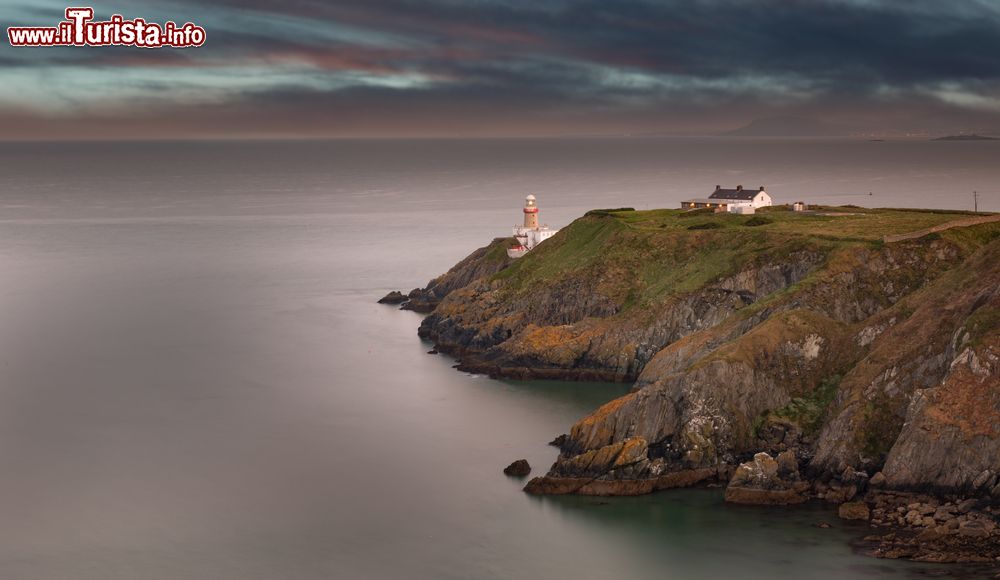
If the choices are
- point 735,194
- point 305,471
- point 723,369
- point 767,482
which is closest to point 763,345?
point 723,369

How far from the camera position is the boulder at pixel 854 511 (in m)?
59.9

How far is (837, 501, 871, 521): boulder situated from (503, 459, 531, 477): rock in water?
1759cm

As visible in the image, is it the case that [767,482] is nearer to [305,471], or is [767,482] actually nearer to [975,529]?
[975,529]

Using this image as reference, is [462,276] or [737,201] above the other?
[737,201]

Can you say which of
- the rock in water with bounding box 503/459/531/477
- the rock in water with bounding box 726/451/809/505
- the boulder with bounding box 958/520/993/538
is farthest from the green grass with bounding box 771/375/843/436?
the rock in water with bounding box 503/459/531/477

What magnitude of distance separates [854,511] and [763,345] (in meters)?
15.9

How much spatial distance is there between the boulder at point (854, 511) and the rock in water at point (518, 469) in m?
17.6

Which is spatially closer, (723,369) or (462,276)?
(723,369)

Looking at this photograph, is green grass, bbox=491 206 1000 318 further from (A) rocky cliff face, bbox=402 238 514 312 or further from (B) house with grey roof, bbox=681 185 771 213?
(B) house with grey roof, bbox=681 185 771 213

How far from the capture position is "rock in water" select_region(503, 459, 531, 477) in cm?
6912

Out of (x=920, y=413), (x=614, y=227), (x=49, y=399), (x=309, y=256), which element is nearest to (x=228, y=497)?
(x=49, y=399)

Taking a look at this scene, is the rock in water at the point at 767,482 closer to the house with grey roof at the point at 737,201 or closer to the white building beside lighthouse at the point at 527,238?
the white building beside lighthouse at the point at 527,238

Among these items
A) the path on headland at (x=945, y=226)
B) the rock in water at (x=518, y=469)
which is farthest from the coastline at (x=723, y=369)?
the rock in water at (x=518, y=469)

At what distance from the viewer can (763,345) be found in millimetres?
74000
